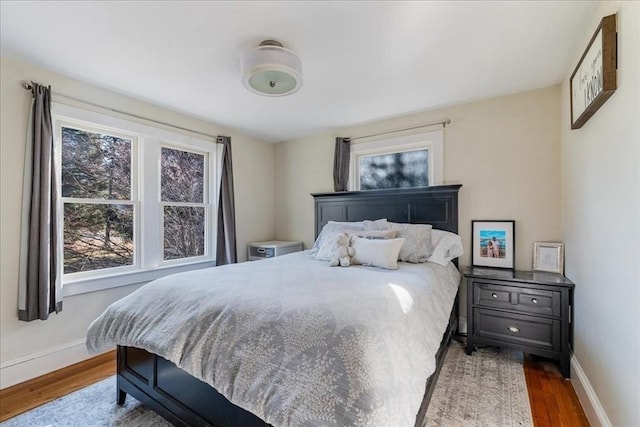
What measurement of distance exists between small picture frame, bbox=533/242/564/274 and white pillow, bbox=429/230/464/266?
634mm

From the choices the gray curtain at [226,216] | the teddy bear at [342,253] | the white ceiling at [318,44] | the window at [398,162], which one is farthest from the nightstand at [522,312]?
the gray curtain at [226,216]

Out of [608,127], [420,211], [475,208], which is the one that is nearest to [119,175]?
[420,211]

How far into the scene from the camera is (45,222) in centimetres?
229

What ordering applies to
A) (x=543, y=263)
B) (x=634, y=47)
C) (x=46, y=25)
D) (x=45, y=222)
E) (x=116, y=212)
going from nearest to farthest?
(x=634, y=47) < (x=46, y=25) < (x=45, y=222) < (x=543, y=263) < (x=116, y=212)

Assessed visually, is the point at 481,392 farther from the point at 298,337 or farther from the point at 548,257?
the point at 298,337

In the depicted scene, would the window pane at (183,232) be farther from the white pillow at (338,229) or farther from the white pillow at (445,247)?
the white pillow at (445,247)

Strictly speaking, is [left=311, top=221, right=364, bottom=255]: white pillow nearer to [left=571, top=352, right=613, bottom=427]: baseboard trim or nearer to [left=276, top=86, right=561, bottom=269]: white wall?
[left=276, top=86, right=561, bottom=269]: white wall

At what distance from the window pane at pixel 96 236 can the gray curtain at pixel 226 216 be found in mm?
978

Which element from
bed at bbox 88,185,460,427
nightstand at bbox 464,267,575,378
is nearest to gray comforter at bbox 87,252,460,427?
bed at bbox 88,185,460,427

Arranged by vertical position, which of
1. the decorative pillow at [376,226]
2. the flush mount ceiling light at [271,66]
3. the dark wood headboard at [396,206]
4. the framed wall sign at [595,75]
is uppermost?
the flush mount ceiling light at [271,66]

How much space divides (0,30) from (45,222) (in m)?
1.33

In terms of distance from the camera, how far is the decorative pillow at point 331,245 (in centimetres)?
264

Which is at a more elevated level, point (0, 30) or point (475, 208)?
point (0, 30)

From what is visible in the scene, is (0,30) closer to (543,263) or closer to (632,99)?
(632,99)
